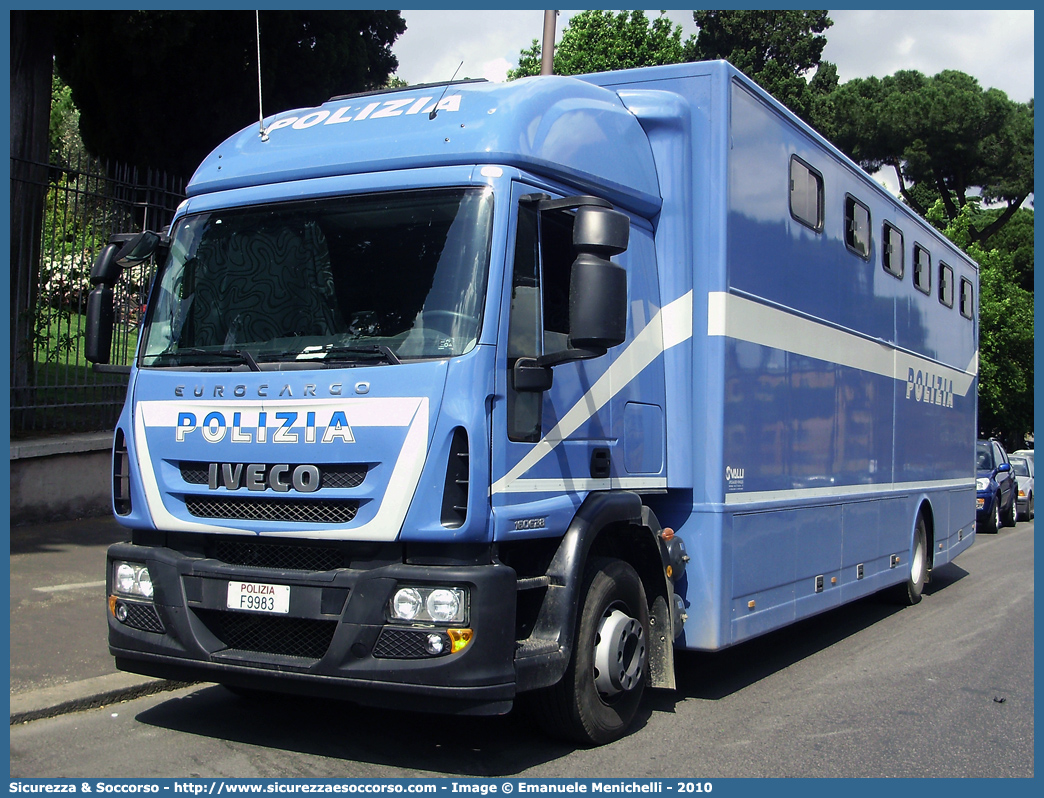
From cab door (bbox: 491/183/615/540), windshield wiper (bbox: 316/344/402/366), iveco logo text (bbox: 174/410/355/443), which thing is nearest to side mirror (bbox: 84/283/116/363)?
iveco logo text (bbox: 174/410/355/443)

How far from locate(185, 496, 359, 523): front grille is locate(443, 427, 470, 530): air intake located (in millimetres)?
413

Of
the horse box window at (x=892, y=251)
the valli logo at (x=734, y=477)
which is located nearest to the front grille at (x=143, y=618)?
the valli logo at (x=734, y=477)

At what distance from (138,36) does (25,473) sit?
5860 mm

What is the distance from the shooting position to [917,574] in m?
10.5

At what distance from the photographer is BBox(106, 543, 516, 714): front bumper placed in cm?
437

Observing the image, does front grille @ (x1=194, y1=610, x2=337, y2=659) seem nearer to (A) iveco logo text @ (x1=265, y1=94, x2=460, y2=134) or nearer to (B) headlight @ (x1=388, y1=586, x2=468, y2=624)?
(B) headlight @ (x1=388, y1=586, x2=468, y2=624)

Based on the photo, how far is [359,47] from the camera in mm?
15891

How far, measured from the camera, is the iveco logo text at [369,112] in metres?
5.12

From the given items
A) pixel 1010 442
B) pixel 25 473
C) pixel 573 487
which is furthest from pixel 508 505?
pixel 1010 442

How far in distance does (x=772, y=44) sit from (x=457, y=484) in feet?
103

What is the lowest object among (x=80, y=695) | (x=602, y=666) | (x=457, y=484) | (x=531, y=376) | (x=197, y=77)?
(x=80, y=695)

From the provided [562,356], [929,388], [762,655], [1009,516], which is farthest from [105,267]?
[1009,516]

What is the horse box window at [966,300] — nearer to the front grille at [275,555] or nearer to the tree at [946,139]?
the front grille at [275,555]

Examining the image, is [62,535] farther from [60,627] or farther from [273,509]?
[273,509]
